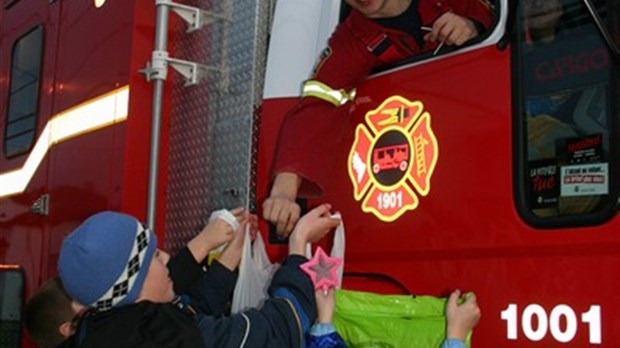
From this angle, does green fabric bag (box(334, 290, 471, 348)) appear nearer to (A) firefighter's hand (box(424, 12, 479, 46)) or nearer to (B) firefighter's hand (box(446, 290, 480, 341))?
(B) firefighter's hand (box(446, 290, 480, 341))

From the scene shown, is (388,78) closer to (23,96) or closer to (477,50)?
(477,50)

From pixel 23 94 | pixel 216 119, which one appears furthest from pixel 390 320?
pixel 23 94

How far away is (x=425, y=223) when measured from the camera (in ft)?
7.26

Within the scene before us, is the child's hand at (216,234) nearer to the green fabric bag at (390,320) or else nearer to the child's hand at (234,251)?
the child's hand at (234,251)

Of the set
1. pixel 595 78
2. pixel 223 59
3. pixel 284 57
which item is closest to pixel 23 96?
pixel 223 59

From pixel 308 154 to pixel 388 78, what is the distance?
12.6 inches

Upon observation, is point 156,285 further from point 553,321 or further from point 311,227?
point 553,321

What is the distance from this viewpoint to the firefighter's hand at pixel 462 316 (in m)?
1.99

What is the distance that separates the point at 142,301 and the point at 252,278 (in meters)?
0.55

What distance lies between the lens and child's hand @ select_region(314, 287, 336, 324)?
85.8 inches

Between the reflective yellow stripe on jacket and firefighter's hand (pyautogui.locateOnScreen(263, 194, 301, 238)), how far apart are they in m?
0.31

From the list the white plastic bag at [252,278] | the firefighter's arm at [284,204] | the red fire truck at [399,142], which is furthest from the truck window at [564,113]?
the white plastic bag at [252,278]

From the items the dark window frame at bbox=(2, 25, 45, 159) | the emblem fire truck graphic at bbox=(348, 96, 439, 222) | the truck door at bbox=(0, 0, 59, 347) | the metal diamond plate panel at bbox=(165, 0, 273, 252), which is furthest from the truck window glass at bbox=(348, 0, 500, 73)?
the dark window frame at bbox=(2, 25, 45, 159)

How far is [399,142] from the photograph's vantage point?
2309mm
